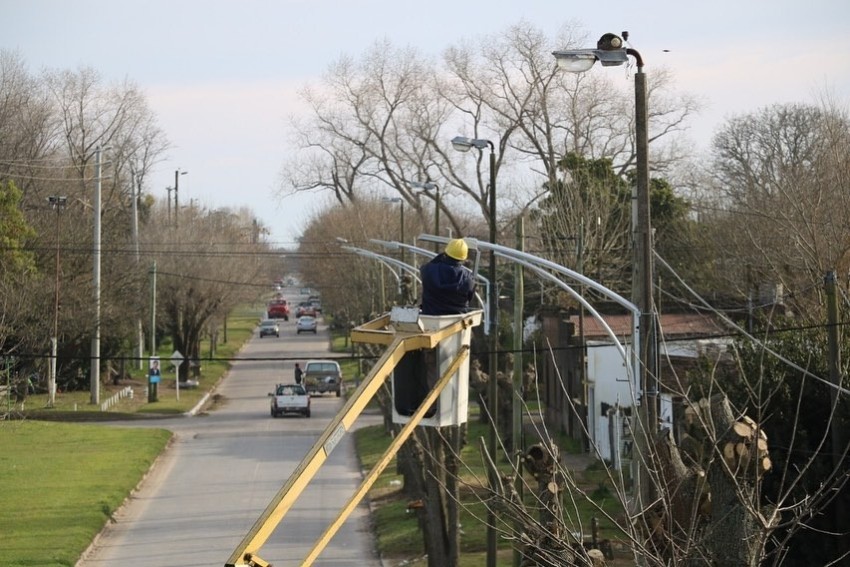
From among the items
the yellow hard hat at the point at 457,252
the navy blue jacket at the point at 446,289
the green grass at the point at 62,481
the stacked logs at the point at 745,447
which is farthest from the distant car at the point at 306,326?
the stacked logs at the point at 745,447

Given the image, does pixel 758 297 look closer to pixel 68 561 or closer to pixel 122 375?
pixel 68 561

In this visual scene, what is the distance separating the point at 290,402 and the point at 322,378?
9.59m

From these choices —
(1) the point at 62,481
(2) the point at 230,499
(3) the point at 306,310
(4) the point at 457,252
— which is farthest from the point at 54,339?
(3) the point at 306,310

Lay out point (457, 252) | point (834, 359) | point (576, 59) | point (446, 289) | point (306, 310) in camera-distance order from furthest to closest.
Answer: point (306, 310)
point (834, 359)
point (576, 59)
point (457, 252)
point (446, 289)

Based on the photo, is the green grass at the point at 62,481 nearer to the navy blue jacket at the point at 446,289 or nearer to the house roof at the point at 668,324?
the house roof at the point at 668,324

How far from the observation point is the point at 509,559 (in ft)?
88.7

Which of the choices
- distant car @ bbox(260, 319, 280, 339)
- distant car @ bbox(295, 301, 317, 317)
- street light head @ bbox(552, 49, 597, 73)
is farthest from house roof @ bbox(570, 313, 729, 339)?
distant car @ bbox(295, 301, 317, 317)

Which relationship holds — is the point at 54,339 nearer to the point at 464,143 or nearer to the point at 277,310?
the point at 464,143

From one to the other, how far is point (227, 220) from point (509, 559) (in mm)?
87606

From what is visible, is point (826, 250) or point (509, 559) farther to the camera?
point (826, 250)

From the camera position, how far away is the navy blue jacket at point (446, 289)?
13414 mm

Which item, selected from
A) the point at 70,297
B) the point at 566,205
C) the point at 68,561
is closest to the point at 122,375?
the point at 70,297

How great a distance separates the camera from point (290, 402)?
55500mm

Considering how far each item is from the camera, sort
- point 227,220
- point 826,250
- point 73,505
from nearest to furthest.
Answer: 1. point 826,250
2. point 73,505
3. point 227,220
